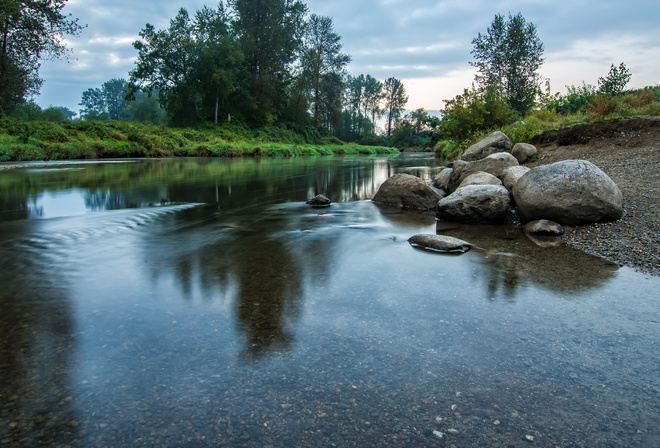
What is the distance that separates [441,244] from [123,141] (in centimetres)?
3140

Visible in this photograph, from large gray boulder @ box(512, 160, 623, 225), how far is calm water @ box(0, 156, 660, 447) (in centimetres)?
115

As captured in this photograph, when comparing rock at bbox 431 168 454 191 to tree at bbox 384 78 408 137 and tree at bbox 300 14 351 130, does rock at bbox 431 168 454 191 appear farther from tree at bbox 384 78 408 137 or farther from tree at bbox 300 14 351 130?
tree at bbox 384 78 408 137

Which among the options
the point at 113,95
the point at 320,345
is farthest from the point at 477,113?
the point at 113,95

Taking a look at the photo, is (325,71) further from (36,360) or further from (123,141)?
(36,360)

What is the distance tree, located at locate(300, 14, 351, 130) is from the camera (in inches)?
2484

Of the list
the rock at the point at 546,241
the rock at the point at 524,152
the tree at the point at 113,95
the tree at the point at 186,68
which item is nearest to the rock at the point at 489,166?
the rock at the point at 524,152

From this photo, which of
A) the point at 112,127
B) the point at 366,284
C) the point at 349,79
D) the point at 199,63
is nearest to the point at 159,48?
the point at 199,63

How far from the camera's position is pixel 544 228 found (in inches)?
252

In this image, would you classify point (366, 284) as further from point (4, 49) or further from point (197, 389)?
point (4, 49)

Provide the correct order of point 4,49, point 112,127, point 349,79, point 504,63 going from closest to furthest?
point 4,49 → point 112,127 → point 504,63 → point 349,79

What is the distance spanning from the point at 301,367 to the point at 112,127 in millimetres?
35248

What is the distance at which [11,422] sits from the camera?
6.66ft

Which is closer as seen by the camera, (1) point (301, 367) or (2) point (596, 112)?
(1) point (301, 367)

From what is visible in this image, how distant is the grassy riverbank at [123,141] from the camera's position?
2411 cm
